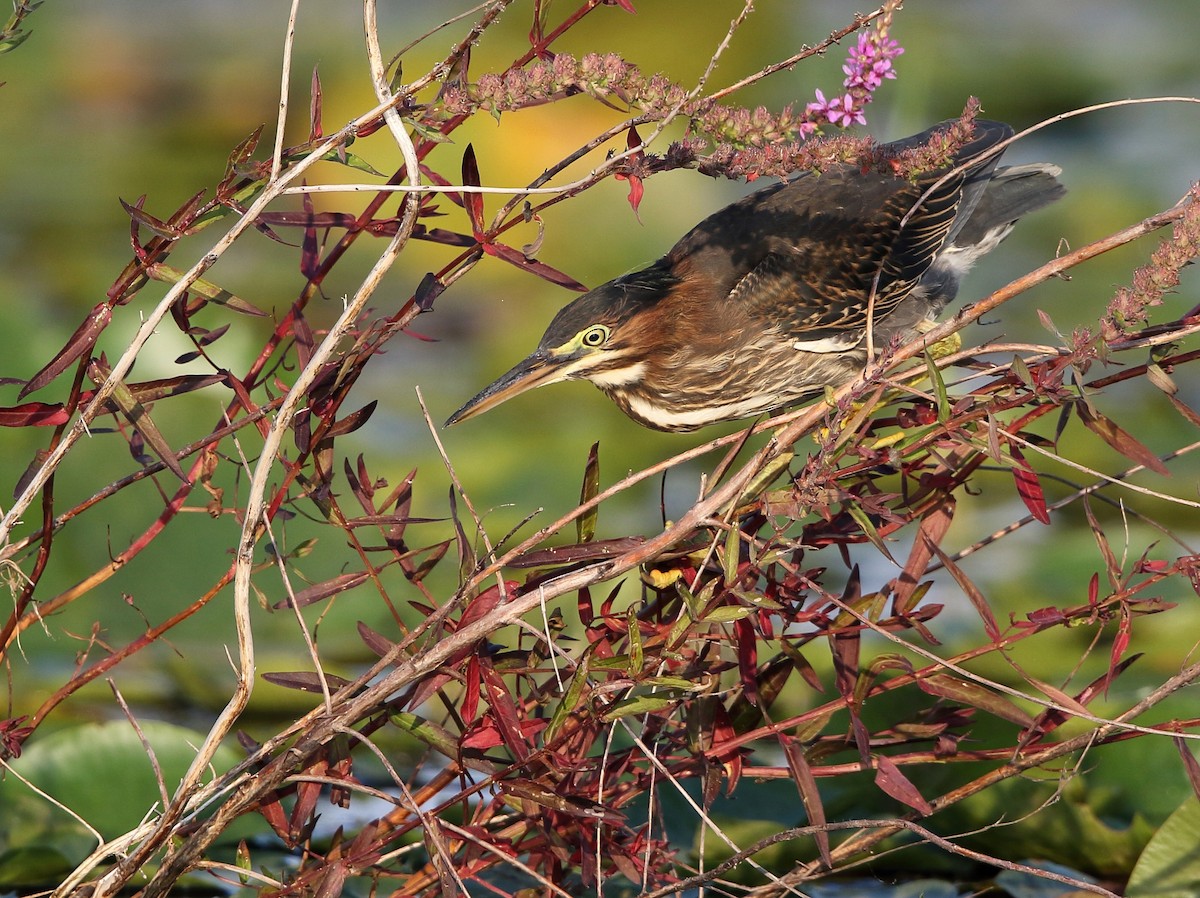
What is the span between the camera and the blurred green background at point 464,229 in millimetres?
3459

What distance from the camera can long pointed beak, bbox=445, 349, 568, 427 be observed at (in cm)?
258

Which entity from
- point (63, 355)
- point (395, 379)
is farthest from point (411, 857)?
point (395, 379)

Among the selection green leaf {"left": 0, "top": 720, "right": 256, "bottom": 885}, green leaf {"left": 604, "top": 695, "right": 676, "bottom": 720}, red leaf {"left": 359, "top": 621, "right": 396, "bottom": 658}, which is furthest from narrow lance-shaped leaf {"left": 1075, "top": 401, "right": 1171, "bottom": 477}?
green leaf {"left": 0, "top": 720, "right": 256, "bottom": 885}

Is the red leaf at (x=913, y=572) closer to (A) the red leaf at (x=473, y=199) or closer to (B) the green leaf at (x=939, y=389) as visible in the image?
(B) the green leaf at (x=939, y=389)

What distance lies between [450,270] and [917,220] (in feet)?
5.89

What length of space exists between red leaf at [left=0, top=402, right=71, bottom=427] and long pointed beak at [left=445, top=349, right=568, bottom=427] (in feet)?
2.98

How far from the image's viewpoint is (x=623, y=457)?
443cm

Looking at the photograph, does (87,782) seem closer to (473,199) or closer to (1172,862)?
(473,199)

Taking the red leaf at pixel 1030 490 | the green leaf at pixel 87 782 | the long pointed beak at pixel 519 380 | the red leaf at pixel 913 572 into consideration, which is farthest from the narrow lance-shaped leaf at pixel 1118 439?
the green leaf at pixel 87 782

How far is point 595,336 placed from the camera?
2822mm

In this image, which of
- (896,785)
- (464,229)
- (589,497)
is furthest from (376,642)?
(464,229)

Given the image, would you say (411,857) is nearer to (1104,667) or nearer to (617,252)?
(1104,667)

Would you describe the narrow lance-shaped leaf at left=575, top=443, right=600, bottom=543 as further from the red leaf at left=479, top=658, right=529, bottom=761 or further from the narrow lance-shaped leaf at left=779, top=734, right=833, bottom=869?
the narrow lance-shaped leaf at left=779, top=734, right=833, bottom=869

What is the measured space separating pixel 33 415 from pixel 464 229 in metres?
4.21
